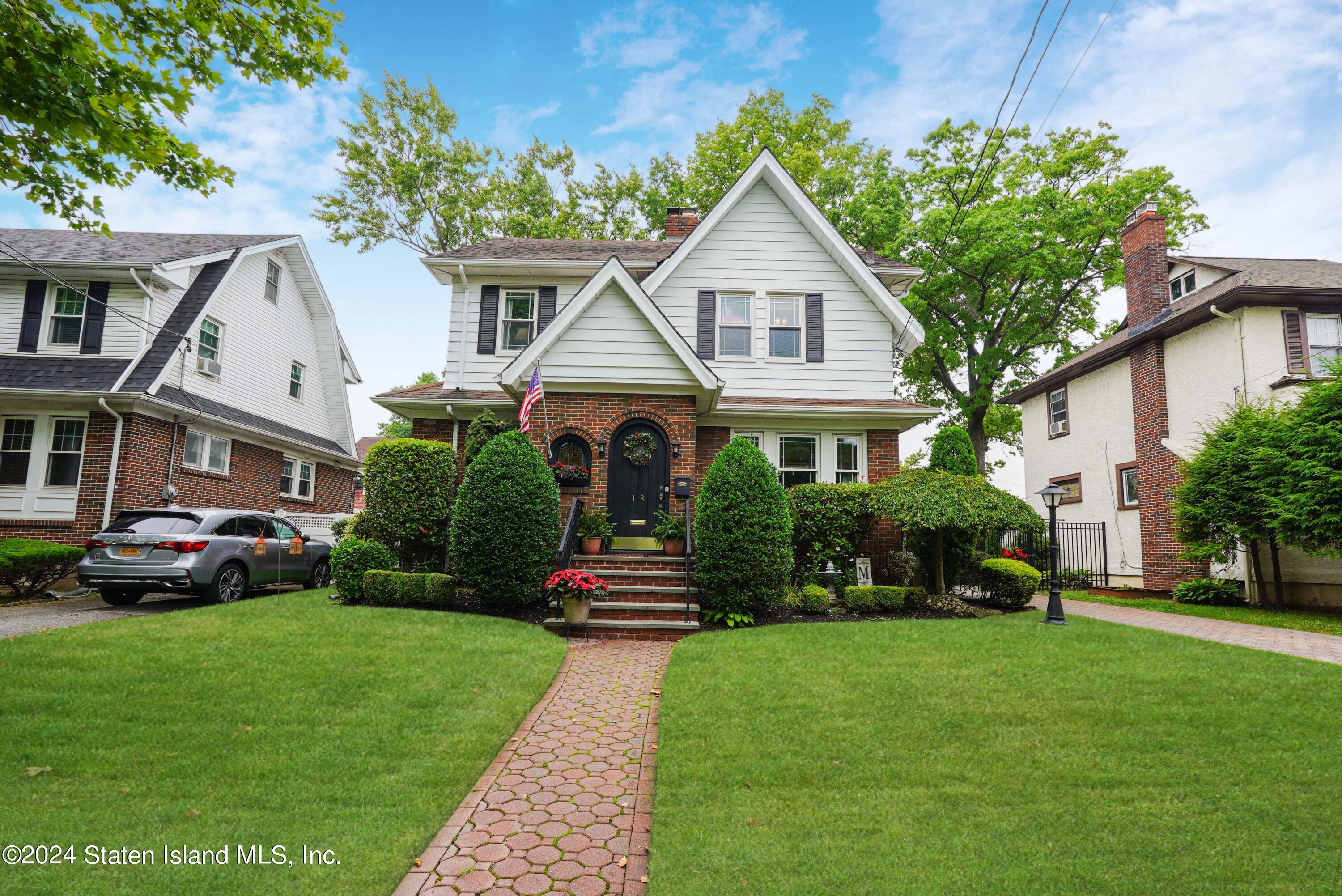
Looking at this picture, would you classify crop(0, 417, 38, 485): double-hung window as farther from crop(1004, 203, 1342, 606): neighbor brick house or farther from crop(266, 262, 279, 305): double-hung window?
crop(1004, 203, 1342, 606): neighbor brick house

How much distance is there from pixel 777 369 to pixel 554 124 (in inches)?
655

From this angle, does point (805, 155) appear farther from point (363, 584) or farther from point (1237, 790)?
point (1237, 790)

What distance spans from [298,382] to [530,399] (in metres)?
13.0

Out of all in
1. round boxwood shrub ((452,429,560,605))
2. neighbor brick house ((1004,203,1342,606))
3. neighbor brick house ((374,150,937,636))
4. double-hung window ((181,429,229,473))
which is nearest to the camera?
round boxwood shrub ((452,429,560,605))

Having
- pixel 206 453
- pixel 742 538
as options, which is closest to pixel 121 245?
pixel 206 453

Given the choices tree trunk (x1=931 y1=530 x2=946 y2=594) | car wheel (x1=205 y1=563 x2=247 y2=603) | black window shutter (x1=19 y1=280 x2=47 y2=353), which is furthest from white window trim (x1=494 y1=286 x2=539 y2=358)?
black window shutter (x1=19 y1=280 x2=47 y2=353)

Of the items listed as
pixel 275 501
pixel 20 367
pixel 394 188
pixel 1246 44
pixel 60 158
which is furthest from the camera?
pixel 394 188

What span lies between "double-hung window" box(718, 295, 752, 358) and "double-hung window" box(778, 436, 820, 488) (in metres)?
2.10

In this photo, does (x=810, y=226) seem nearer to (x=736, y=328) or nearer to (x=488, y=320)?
(x=736, y=328)

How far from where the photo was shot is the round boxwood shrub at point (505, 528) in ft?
31.2

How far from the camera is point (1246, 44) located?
7.29m

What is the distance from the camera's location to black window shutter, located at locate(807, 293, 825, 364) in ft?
45.8

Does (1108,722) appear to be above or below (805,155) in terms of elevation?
below

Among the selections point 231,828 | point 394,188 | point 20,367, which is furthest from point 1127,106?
point 394,188
